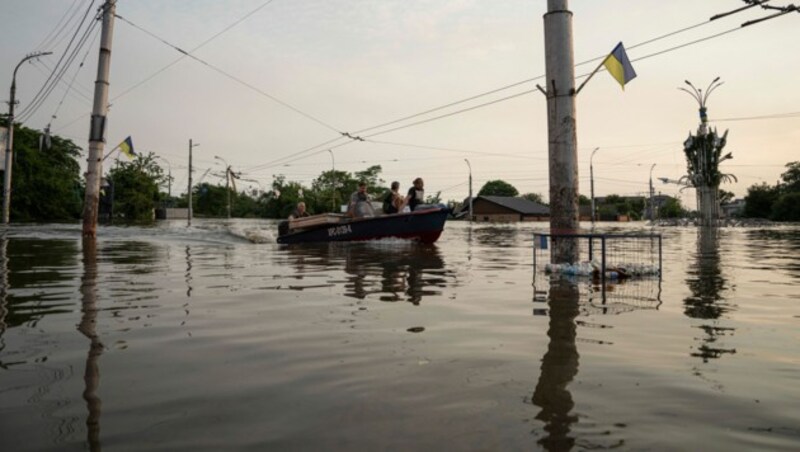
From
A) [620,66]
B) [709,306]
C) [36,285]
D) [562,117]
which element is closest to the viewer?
[709,306]

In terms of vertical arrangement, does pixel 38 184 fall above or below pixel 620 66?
above

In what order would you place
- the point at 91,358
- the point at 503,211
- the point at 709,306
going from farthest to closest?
1. the point at 503,211
2. the point at 709,306
3. the point at 91,358

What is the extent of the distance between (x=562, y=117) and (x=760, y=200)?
80.3 meters

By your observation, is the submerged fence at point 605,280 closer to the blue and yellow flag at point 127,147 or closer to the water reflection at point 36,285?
the water reflection at point 36,285

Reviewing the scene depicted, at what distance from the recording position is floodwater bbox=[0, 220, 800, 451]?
2.28 m

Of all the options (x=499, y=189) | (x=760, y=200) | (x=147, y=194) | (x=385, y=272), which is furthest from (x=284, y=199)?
(x=385, y=272)

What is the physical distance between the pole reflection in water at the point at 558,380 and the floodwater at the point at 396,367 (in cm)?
2

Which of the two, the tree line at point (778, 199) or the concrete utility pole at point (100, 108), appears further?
the tree line at point (778, 199)

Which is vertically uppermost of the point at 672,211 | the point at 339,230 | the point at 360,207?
the point at 672,211

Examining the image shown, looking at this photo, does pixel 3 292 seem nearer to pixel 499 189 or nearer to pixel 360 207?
pixel 360 207

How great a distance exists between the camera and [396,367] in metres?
3.29

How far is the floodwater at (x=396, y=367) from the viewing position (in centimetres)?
228

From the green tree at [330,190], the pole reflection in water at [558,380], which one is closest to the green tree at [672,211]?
the green tree at [330,190]

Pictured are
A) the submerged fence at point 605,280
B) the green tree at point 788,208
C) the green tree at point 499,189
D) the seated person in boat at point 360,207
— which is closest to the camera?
the submerged fence at point 605,280
